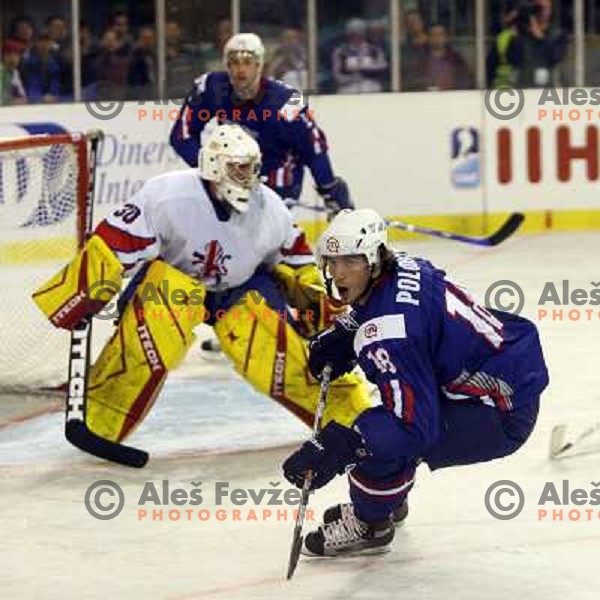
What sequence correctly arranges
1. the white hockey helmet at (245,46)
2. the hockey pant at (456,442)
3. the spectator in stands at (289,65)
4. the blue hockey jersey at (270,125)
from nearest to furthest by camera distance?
the hockey pant at (456,442) < the white hockey helmet at (245,46) < the blue hockey jersey at (270,125) < the spectator in stands at (289,65)

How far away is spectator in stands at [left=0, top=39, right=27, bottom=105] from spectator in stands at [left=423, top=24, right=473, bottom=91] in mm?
1937

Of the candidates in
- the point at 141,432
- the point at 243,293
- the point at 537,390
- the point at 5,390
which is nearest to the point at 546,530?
the point at 537,390

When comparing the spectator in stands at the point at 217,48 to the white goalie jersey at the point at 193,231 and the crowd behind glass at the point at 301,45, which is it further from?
the white goalie jersey at the point at 193,231

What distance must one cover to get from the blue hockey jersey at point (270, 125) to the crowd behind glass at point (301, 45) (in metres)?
2.53

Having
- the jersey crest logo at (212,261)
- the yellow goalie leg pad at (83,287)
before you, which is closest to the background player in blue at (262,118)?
the jersey crest logo at (212,261)

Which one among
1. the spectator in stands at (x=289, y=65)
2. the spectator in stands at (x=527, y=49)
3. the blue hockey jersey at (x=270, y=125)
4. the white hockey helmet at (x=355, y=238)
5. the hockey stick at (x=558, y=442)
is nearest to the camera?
the white hockey helmet at (x=355, y=238)

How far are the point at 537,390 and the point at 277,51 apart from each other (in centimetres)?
582

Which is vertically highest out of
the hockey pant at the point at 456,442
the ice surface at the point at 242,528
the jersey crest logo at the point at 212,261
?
the jersey crest logo at the point at 212,261

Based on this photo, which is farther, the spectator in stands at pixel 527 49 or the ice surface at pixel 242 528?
the spectator in stands at pixel 527 49

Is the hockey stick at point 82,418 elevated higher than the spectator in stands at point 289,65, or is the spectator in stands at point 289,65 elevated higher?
the spectator in stands at point 289,65

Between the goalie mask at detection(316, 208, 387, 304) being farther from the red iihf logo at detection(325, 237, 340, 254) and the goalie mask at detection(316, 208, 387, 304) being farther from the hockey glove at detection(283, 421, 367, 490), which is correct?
the hockey glove at detection(283, 421, 367, 490)

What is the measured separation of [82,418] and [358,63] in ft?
16.0

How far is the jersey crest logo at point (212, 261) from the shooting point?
5.67m

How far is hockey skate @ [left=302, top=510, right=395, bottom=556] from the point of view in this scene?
15.4ft
